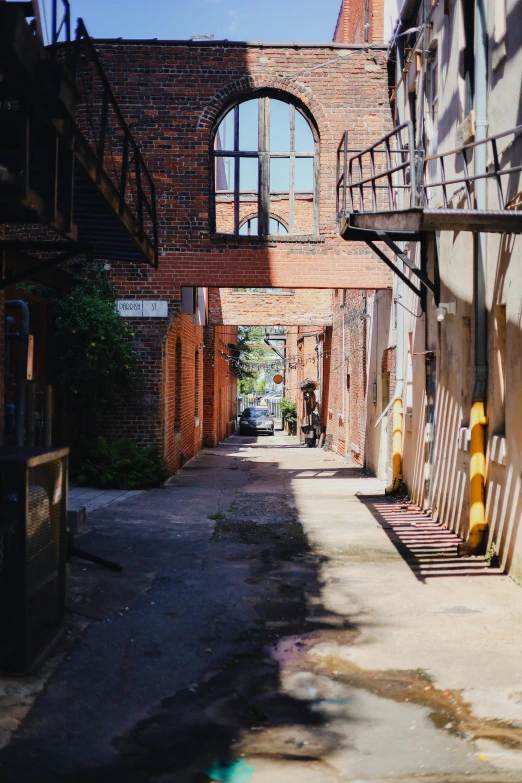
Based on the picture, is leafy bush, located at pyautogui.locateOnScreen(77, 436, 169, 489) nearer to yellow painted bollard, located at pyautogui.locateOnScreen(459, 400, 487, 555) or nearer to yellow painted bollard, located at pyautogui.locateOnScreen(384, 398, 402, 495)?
yellow painted bollard, located at pyautogui.locateOnScreen(384, 398, 402, 495)

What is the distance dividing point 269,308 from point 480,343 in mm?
19319

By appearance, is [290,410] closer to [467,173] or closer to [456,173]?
[456,173]

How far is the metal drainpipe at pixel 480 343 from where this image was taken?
26.0ft

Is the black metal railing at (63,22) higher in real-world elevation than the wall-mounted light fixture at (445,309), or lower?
higher

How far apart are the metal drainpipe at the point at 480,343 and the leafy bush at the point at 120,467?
6.63 m

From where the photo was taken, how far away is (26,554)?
439 centimetres

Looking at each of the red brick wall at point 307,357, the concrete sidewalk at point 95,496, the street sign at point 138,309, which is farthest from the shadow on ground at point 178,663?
the red brick wall at point 307,357

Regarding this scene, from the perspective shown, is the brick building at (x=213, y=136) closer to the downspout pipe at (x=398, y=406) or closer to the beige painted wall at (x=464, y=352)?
the downspout pipe at (x=398, y=406)

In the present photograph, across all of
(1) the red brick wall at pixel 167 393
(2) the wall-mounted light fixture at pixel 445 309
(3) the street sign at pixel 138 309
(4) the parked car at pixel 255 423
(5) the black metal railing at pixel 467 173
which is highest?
(5) the black metal railing at pixel 467 173

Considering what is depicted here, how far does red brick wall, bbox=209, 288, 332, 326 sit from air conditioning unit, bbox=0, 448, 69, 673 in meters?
21.5

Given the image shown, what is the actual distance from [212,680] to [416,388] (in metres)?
8.25

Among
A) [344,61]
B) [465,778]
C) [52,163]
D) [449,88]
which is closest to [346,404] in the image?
[344,61]

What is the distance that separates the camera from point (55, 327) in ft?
42.2

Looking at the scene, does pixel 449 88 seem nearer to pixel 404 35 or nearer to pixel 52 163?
pixel 404 35
